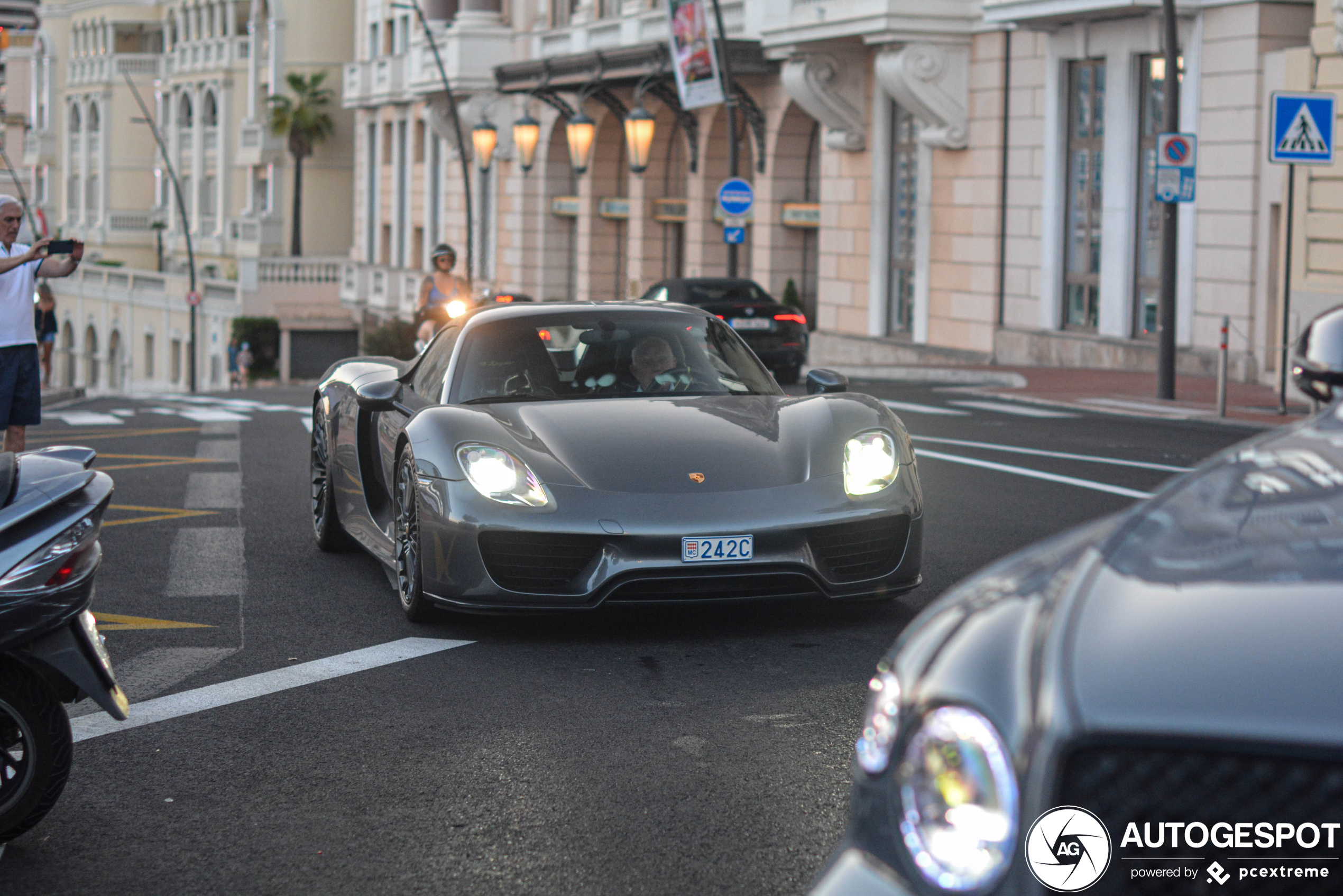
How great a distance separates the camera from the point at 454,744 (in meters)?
5.25

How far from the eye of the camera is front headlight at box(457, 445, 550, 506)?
661cm

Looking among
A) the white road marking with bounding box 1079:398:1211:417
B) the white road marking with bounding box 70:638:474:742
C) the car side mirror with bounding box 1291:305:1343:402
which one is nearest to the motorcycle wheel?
the white road marking with bounding box 70:638:474:742

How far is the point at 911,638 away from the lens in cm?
248

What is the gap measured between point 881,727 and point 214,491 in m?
10.0

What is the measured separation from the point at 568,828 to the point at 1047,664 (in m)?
2.44

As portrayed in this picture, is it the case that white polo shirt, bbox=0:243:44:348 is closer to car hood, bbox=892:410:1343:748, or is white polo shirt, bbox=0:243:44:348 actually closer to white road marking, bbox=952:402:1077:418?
car hood, bbox=892:410:1343:748

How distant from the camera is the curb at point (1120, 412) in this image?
55.0ft

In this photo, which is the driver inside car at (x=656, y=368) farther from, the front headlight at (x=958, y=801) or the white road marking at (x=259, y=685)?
the front headlight at (x=958, y=801)

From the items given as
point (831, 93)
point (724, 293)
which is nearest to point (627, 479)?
point (724, 293)

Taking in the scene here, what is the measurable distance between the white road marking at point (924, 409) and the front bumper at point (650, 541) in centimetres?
1170

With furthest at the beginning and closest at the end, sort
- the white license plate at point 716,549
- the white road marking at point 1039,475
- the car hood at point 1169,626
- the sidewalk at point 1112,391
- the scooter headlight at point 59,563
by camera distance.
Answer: the sidewalk at point 1112,391, the white road marking at point 1039,475, the white license plate at point 716,549, the scooter headlight at point 59,563, the car hood at point 1169,626

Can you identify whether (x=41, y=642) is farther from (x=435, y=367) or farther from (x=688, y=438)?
(x=435, y=367)

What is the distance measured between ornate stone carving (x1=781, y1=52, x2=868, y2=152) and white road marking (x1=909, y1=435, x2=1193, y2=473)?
1726 centimetres

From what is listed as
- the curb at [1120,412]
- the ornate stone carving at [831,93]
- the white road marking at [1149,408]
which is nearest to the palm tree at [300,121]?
the ornate stone carving at [831,93]
